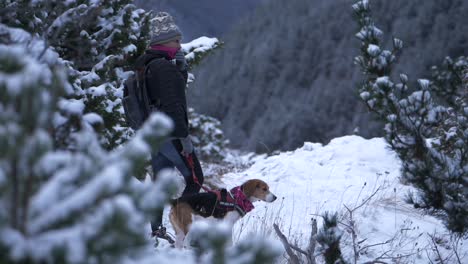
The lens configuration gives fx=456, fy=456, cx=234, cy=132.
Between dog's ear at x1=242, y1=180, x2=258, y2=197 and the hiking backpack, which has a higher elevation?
the hiking backpack

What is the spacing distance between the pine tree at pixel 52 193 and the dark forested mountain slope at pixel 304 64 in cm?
3562

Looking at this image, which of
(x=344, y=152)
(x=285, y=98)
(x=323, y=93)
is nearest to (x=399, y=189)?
(x=344, y=152)

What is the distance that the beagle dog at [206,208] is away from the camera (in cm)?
407

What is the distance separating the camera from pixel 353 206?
17.8 ft

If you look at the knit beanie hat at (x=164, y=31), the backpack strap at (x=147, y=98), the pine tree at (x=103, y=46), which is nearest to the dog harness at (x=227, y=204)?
the backpack strap at (x=147, y=98)

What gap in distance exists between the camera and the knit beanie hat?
394cm

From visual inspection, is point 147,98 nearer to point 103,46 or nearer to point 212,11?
point 103,46

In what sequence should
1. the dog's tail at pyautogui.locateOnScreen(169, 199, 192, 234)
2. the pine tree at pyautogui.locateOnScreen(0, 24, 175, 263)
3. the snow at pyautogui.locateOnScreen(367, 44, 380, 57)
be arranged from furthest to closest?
the dog's tail at pyautogui.locateOnScreen(169, 199, 192, 234) < the snow at pyautogui.locateOnScreen(367, 44, 380, 57) < the pine tree at pyautogui.locateOnScreen(0, 24, 175, 263)

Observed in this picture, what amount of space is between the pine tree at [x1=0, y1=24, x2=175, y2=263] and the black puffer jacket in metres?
2.66

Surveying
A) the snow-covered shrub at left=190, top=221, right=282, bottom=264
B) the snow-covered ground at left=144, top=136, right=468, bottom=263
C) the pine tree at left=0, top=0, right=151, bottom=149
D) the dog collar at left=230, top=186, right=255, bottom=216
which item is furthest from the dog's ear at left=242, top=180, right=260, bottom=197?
the snow-covered shrub at left=190, top=221, right=282, bottom=264

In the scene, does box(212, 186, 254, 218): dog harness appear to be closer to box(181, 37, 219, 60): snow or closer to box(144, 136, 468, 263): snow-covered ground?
box(144, 136, 468, 263): snow-covered ground

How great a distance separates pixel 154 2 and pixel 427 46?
35.5m

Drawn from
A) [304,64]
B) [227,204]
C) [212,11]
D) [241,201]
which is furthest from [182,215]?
[304,64]

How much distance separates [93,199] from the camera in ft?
3.09
